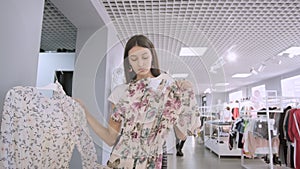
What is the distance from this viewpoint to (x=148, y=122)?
614mm

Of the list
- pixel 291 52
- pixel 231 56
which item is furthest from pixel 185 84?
pixel 291 52

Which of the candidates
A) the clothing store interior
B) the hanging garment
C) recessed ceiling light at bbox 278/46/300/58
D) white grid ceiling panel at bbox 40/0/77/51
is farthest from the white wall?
recessed ceiling light at bbox 278/46/300/58

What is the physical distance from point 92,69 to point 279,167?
3.82 metres

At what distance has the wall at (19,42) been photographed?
2.28 ft

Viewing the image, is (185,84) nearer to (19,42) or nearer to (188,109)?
(188,109)

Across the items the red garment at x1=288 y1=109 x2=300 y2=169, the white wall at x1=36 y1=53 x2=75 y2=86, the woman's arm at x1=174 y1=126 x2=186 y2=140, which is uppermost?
the white wall at x1=36 y1=53 x2=75 y2=86

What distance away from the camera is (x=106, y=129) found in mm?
715

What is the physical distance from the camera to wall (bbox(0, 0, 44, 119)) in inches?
27.4

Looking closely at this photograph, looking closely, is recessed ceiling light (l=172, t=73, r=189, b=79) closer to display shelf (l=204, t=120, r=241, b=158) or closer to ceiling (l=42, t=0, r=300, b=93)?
ceiling (l=42, t=0, r=300, b=93)

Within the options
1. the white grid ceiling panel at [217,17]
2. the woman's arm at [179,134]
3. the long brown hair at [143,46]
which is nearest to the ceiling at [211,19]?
the white grid ceiling panel at [217,17]

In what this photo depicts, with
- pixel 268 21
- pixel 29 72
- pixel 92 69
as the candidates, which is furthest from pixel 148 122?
pixel 268 21

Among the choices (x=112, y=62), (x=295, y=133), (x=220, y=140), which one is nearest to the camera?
(x=112, y=62)

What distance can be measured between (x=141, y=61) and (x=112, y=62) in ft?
0.94

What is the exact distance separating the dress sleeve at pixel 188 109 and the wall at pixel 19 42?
61cm
